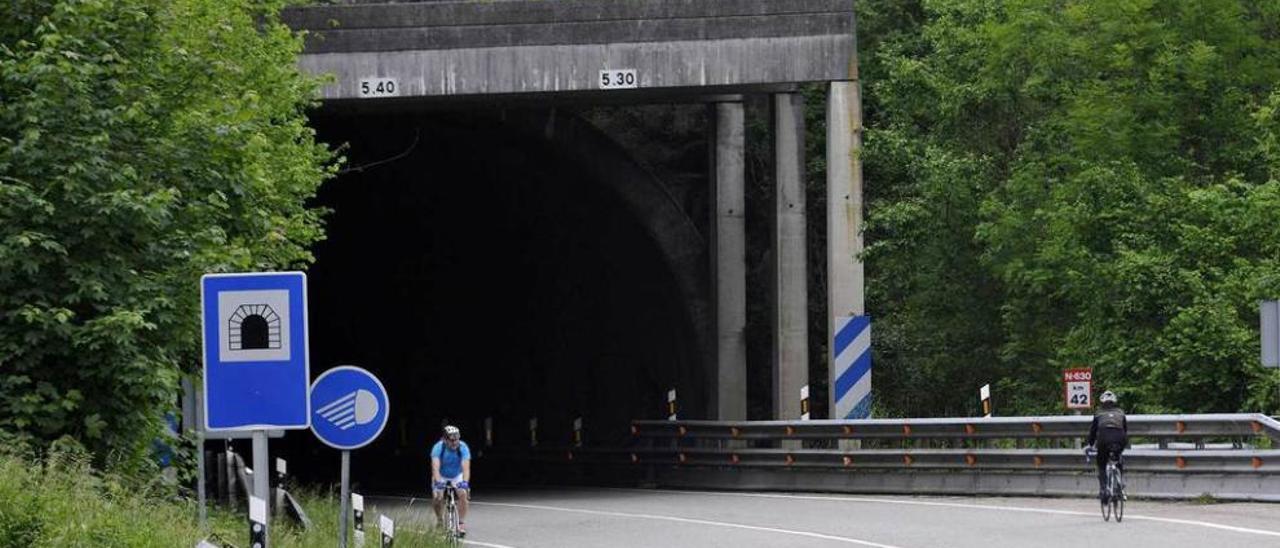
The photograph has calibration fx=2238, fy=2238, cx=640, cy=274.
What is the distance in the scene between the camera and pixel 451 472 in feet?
80.2

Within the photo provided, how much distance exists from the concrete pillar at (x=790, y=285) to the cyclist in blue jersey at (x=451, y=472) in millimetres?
8607

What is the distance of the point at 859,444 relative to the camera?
3164 cm

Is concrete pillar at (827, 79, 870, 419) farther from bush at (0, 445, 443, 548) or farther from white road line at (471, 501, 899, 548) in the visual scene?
bush at (0, 445, 443, 548)

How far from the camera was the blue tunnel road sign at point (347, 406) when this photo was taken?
14172mm

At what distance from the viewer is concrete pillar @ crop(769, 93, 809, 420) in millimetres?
32656

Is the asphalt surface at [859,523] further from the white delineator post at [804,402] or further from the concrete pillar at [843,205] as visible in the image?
the concrete pillar at [843,205]

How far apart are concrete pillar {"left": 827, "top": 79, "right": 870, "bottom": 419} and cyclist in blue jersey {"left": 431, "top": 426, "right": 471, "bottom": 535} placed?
7816 millimetres

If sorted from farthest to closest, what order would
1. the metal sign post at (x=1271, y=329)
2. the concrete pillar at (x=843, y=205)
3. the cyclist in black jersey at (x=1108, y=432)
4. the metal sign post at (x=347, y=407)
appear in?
1. the concrete pillar at (x=843, y=205)
2. the metal sign post at (x=1271, y=329)
3. the cyclist in black jersey at (x=1108, y=432)
4. the metal sign post at (x=347, y=407)

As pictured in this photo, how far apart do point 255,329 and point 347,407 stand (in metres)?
2.91

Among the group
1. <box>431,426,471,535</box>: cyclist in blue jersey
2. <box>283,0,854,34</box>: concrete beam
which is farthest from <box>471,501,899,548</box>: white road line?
<box>283,0,854,34</box>: concrete beam

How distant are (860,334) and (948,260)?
8.47 metres

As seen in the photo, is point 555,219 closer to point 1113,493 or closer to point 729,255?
point 729,255

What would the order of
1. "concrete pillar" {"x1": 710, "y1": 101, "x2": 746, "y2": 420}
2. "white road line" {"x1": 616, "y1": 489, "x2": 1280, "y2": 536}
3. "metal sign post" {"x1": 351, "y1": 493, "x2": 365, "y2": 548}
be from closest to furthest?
"metal sign post" {"x1": 351, "y1": 493, "x2": 365, "y2": 548} < "white road line" {"x1": 616, "y1": 489, "x2": 1280, "y2": 536} < "concrete pillar" {"x1": 710, "y1": 101, "x2": 746, "y2": 420}

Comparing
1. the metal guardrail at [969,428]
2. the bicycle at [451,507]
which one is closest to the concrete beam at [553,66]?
the metal guardrail at [969,428]
